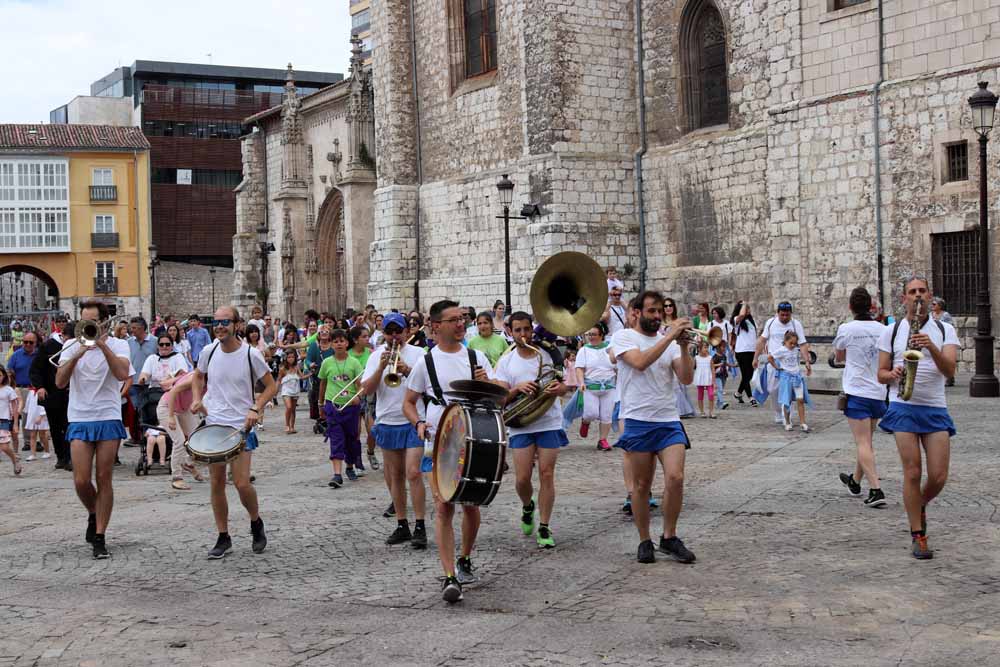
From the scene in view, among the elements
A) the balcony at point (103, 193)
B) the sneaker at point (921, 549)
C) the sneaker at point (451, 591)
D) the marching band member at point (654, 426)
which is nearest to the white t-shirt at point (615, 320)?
the marching band member at point (654, 426)

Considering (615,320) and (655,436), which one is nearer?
(655,436)

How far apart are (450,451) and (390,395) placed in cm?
194

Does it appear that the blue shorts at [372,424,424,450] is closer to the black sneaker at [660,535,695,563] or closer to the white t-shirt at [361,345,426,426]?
the white t-shirt at [361,345,426,426]

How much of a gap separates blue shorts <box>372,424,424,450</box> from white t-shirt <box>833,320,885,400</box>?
3400 mm

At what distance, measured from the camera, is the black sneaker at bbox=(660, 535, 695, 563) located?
24.3 ft

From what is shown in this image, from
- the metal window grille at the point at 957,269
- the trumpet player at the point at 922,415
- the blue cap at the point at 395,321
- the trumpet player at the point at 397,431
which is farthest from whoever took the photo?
the metal window grille at the point at 957,269

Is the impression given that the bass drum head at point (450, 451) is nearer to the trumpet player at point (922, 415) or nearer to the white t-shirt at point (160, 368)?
the trumpet player at point (922, 415)

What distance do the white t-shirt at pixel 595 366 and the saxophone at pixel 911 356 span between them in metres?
5.57

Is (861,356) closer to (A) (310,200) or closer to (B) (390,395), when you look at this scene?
(B) (390,395)

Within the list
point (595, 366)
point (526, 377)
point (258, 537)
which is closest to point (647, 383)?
point (526, 377)

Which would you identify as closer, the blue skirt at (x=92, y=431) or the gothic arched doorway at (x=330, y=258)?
the blue skirt at (x=92, y=431)

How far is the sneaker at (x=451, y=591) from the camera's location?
257 inches

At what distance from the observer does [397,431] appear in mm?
8484

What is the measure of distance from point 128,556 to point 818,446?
24.0 feet
